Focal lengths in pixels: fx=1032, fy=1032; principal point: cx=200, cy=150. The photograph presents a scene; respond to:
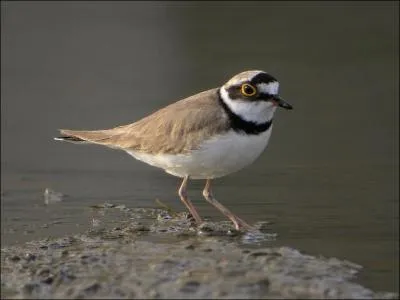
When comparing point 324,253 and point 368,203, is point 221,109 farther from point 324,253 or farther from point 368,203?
point 368,203

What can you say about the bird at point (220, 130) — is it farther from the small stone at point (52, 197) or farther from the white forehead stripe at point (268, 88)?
the small stone at point (52, 197)

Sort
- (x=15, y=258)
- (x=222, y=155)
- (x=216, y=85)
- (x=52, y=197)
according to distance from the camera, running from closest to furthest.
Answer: (x=15, y=258)
(x=222, y=155)
(x=52, y=197)
(x=216, y=85)

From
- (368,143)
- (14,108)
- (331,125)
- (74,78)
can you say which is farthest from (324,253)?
(74,78)

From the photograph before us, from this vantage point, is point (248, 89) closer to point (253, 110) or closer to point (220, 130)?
point (253, 110)

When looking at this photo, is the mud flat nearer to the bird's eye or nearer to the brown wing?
the brown wing

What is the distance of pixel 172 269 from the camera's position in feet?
25.5

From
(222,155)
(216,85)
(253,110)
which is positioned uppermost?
(216,85)

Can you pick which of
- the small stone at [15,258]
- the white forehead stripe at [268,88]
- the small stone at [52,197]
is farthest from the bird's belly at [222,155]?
the small stone at [52,197]

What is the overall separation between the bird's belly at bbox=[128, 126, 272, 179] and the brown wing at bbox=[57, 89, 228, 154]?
0.24 ft

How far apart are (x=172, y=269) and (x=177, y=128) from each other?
1734 mm

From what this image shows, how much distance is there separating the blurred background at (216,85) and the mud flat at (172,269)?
1.34ft

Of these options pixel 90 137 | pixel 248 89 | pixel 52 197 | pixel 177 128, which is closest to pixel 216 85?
pixel 52 197

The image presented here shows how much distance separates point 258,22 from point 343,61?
8.88 ft

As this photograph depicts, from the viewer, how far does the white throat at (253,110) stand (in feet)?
28.4
